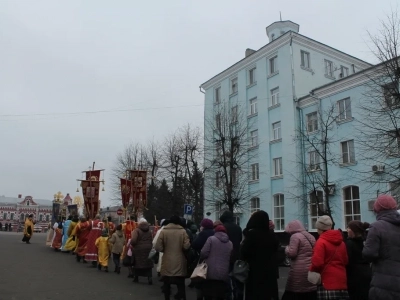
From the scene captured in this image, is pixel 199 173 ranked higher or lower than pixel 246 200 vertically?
higher

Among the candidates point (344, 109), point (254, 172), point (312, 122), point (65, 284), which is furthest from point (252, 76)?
point (65, 284)

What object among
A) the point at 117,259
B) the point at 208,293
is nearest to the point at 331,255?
the point at 208,293

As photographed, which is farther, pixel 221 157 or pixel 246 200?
pixel 246 200

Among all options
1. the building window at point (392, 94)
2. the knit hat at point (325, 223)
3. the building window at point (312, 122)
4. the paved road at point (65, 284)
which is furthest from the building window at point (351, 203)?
the knit hat at point (325, 223)

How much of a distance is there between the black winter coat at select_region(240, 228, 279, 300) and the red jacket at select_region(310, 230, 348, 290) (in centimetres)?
95

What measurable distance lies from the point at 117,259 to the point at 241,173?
1894 cm

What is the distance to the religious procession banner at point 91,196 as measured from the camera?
70.6 ft

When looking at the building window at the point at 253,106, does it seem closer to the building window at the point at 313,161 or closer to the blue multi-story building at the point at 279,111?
the blue multi-story building at the point at 279,111

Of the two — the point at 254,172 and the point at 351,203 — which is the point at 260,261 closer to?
the point at 351,203

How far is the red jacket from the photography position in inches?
211

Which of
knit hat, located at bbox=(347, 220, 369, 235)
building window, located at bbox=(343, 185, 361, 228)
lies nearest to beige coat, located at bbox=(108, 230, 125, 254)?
knit hat, located at bbox=(347, 220, 369, 235)

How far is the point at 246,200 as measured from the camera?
32.8 m

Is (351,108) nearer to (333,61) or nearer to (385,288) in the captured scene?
(333,61)

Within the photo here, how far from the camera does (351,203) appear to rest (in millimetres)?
25812
